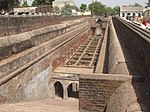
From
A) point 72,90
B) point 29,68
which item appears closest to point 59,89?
point 72,90

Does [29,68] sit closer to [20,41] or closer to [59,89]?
[20,41]

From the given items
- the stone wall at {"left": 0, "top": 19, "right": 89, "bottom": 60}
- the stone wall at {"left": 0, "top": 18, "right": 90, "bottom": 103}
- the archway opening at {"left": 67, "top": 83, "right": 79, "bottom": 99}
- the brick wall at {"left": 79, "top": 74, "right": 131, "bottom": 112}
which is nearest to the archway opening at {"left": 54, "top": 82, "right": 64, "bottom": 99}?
the archway opening at {"left": 67, "top": 83, "right": 79, "bottom": 99}

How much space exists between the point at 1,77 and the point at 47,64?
4.96 meters

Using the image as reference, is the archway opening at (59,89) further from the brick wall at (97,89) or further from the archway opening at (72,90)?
the brick wall at (97,89)

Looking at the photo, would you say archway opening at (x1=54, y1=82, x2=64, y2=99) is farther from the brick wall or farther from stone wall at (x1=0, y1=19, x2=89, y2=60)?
the brick wall

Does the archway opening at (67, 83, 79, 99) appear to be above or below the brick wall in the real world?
below

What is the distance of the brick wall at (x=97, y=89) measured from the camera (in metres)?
5.86

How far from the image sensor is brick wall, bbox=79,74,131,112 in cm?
586

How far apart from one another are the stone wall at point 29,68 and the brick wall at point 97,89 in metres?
2.71

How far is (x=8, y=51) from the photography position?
8.88 meters

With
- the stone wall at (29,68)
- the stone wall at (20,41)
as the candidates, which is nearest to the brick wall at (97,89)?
the stone wall at (29,68)

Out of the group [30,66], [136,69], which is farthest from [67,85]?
[136,69]

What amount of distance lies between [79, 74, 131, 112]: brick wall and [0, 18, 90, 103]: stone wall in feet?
8.90

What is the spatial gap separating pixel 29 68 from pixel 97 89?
455cm
